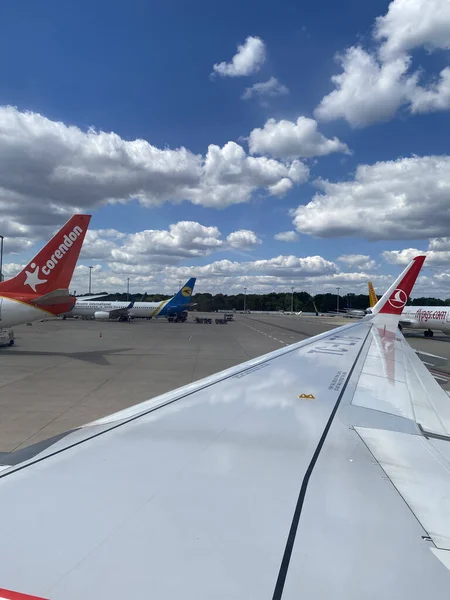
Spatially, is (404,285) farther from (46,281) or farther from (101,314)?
(101,314)

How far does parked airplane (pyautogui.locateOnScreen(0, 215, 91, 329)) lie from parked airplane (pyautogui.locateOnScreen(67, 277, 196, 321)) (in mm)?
37170

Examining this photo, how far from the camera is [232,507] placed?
1.81m

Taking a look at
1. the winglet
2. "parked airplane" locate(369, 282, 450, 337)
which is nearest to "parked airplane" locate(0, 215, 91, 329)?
the winglet

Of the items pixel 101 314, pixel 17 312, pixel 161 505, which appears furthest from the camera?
pixel 101 314

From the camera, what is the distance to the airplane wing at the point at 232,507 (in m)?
1.33

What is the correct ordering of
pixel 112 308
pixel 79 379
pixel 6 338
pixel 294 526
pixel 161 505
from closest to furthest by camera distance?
pixel 294 526, pixel 161 505, pixel 79 379, pixel 6 338, pixel 112 308

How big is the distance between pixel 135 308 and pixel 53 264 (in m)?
40.4

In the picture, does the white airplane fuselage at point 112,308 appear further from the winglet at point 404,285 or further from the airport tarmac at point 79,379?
the winglet at point 404,285

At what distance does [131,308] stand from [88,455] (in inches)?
2194

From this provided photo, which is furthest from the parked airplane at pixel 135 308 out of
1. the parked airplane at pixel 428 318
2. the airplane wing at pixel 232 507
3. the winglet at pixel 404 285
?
the airplane wing at pixel 232 507

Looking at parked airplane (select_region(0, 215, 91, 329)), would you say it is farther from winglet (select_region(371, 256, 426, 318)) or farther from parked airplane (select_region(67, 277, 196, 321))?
parked airplane (select_region(67, 277, 196, 321))

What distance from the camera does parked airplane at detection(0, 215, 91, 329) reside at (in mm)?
17688

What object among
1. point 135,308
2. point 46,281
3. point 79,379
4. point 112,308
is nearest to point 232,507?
point 79,379

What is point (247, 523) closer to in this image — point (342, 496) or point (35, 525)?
point (342, 496)
